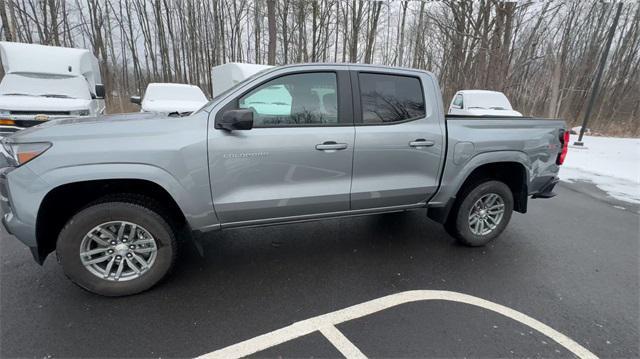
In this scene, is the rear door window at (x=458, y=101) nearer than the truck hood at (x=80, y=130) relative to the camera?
No

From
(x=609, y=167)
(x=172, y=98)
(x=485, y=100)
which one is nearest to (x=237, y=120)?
(x=172, y=98)

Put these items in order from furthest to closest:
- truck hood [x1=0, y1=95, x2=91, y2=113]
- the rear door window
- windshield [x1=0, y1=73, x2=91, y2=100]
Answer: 1. the rear door window
2. windshield [x1=0, y1=73, x2=91, y2=100]
3. truck hood [x1=0, y1=95, x2=91, y2=113]

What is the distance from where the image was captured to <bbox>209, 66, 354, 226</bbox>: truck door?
2.69m

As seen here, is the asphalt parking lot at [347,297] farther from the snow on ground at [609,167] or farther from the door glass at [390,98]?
the snow on ground at [609,167]

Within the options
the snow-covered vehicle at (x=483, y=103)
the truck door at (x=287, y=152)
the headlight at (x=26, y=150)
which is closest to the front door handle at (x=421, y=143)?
the truck door at (x=287, y=152)

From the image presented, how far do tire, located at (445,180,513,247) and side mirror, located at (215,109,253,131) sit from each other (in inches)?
102

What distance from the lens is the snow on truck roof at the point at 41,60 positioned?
304 inches

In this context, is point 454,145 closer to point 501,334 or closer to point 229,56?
point 501,334

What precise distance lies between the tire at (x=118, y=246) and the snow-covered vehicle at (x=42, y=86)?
6.03 meters

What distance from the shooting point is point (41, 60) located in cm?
793

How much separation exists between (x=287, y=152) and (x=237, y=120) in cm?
52

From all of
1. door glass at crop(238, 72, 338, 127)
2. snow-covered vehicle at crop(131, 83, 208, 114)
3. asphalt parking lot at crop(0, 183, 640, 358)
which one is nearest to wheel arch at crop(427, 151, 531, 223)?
asphalt parking lot at crop(0, 183, 640, 358)

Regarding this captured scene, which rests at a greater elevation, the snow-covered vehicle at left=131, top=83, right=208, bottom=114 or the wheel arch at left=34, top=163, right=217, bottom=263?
the snow-covered vehicle at left=131, top=83, right=208, bottom=114

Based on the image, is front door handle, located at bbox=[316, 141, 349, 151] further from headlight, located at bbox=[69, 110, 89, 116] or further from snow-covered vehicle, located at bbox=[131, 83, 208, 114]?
snow-covered vehicle, located at bbox=[131, 83, 208, 114]
